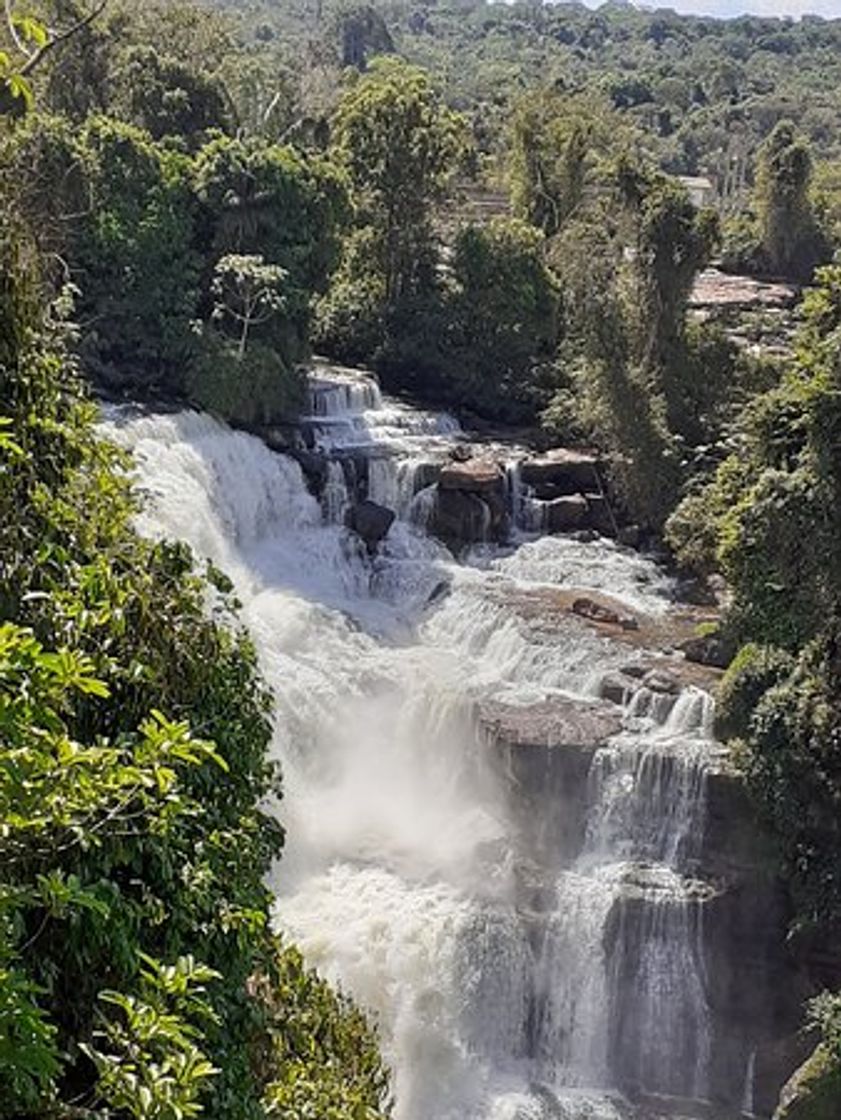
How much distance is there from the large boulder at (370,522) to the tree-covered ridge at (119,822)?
14057 mm

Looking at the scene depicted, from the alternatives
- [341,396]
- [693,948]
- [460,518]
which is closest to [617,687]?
[693,948]

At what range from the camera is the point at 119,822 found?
3.98m

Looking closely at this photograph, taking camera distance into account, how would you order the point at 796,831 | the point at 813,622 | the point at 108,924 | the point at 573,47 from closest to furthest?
the point at 108,924
the point at 796,831
the point at 813,622
the point at 573,47

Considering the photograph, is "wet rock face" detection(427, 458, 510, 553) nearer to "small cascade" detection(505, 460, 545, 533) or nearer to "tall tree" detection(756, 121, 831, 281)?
"small cascade" detection(505, 460, 545, 533)

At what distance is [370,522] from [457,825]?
7098 millimetres

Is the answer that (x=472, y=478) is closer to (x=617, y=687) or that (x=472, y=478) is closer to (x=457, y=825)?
(x=617, y=687)

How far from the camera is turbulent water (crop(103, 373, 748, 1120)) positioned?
13.3m

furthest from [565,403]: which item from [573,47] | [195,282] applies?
[573,47]

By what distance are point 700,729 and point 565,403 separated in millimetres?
11505

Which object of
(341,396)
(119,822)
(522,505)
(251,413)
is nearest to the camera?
(119,822)

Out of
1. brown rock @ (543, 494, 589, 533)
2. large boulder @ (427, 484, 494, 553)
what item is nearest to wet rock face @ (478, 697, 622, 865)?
large boulder @ (427, 484, 494, 553)

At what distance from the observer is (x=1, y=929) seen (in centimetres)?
329

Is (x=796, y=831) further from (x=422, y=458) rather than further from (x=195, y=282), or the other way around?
(x=195, y=282)

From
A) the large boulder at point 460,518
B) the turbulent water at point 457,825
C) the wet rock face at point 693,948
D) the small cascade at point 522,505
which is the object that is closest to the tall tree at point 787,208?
the small cascade at point 522,505
